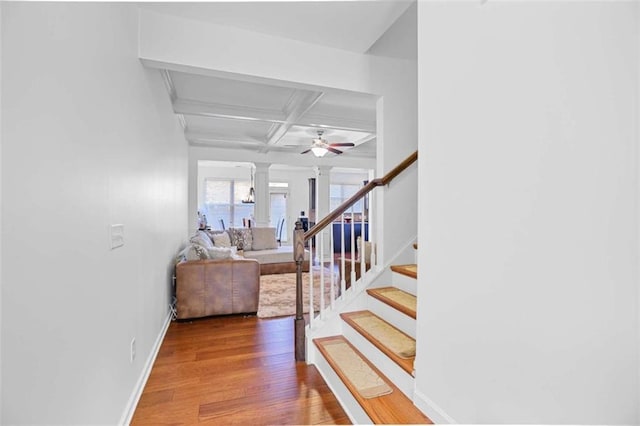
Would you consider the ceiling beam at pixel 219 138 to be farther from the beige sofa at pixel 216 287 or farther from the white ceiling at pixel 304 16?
the white ceiling at pixel 304 16

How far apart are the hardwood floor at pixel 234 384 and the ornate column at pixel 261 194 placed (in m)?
4.23

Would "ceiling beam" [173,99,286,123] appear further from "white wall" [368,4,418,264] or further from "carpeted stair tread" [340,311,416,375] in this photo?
"carpeted stair tread" [340,311,416,375]

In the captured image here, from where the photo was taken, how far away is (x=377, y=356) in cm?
195

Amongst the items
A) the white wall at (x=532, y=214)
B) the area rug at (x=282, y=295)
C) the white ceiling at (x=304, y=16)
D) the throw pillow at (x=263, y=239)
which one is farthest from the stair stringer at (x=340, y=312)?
the throw pillow at (x=263, y=239)

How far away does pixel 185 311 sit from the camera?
10.8ft

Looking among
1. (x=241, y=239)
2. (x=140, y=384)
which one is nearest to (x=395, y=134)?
(x=140, y=384)

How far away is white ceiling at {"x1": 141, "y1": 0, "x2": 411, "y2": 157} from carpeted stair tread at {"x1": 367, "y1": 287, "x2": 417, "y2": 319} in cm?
178

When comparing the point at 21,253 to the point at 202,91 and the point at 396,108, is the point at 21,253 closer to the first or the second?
the point at 396,108

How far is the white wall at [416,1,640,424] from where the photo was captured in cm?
80

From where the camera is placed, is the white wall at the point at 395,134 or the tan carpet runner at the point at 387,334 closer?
the tan carpet runner at the point at 387,334

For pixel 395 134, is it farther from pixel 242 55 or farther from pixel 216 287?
pixel 216 287

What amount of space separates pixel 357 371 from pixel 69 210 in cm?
173

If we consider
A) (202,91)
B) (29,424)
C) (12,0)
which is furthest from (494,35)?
(202,91)

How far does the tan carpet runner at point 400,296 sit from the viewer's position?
2066 millimetres
